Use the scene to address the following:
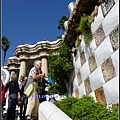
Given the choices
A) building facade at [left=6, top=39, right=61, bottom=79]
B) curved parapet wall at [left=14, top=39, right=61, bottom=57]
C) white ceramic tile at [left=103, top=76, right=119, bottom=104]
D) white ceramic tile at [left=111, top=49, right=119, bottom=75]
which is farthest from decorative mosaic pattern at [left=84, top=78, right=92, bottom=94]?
curved parapet wall at [left=14, top=39, right=61, bottom=57]

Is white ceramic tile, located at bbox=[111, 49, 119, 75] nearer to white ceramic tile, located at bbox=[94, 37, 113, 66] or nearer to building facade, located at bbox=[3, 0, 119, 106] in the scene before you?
building facade, located at bbox=[3, 0, 119, 106]

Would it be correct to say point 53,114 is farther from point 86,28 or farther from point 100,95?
point 86,28

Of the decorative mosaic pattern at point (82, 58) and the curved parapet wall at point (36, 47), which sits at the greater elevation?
the curved parapet wall at point (36, 47)

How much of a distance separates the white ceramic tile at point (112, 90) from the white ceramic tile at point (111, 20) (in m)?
0.85

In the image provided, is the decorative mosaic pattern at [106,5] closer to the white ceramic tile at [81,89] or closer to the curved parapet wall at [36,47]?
the white ceramic tile at [81,89]

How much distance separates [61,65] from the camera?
5.58 metres

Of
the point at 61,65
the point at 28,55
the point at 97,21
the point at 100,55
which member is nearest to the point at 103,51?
the point at 100,55

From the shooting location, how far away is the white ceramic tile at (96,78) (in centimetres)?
313

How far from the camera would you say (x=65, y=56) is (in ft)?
18.3

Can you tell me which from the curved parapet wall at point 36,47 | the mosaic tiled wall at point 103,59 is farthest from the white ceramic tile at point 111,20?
the curved parapet wall at point 36,47

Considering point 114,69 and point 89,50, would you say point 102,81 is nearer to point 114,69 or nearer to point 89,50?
point 114,69

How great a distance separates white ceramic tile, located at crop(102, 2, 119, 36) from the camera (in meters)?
2.67

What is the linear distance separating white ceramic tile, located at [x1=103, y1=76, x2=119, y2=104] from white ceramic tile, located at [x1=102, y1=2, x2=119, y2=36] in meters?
0.85

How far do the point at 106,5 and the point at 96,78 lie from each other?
1.38 metres
